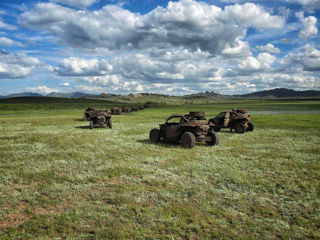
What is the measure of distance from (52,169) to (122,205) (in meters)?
4.77

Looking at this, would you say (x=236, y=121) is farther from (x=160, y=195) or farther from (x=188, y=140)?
(x=160, y=195)

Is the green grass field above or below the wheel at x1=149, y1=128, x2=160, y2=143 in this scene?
below

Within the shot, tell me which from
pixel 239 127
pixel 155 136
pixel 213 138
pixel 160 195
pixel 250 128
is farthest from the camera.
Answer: pixel 250 128

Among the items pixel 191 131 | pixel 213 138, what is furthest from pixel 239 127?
pixel 191 131

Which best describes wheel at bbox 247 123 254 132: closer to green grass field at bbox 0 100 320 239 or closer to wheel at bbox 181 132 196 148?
green grass field at bbox 0 100 320 239

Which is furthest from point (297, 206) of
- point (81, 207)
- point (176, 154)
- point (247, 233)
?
point (176, 154)

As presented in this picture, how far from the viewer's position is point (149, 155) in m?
12.0

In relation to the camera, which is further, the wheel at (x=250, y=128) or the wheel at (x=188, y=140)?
the wheel at (x=250, y=128)

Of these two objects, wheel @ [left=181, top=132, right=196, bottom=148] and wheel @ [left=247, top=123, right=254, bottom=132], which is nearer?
wheel @ [left=181, top=132, right=196, bottom=148]

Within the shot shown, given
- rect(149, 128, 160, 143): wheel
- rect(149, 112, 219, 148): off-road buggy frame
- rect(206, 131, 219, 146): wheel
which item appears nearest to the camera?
rect(149, 112, 219, 148): off-road buggy frame

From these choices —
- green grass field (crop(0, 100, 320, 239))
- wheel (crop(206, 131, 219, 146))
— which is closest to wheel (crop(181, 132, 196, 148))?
green grass field (crop(0, 100, 320, 239))

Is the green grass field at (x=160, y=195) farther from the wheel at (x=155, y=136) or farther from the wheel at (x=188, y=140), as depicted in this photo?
the wheel at (x=155, y=136)

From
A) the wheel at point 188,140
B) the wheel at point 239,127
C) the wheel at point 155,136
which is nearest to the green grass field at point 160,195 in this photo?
the wheel at point 188,140

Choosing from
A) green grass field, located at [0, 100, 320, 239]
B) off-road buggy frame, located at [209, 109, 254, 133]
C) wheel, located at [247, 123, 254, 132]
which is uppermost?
off-road buggy frame, located at [209, 109, 254, 133]
